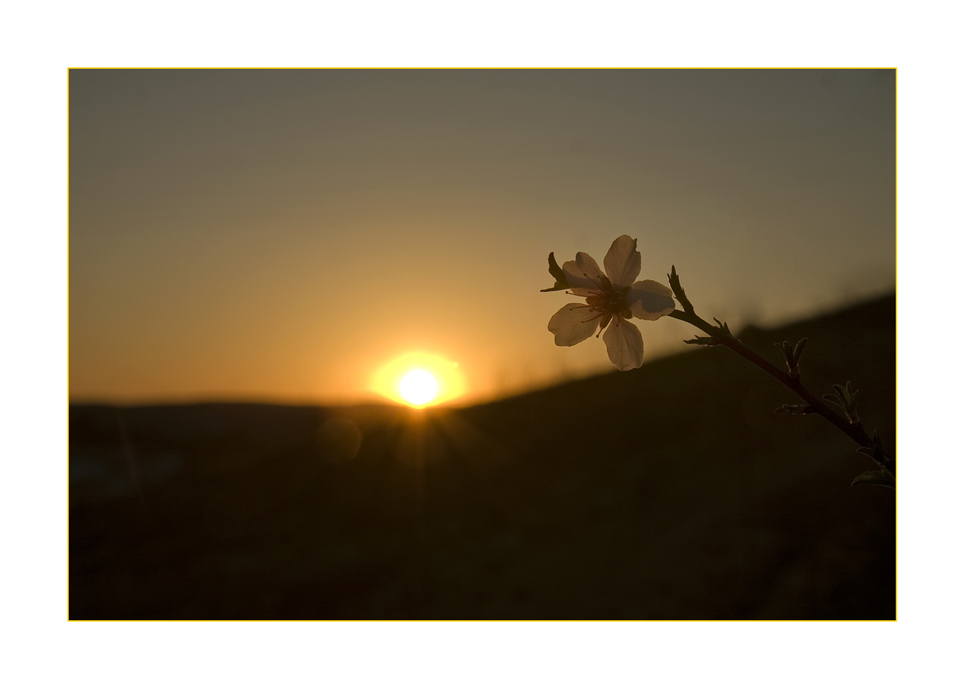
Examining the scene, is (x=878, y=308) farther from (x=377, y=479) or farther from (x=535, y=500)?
(x=377, y=479)

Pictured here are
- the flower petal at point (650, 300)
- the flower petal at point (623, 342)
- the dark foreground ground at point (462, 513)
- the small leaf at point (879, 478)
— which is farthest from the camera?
the dark foreground ground at point (462, 513)

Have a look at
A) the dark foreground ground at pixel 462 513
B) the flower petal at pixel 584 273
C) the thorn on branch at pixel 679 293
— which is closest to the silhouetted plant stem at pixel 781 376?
the thorn on branch at pixel 679 293

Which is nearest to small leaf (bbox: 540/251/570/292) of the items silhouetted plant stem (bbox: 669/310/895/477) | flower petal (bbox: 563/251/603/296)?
flower petal (bbox: 563/251/603/296)

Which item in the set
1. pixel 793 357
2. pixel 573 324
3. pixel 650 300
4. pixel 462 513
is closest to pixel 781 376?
pixel 793 357

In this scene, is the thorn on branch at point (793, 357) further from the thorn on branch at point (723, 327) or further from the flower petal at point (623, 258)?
the flower petal at point (623, 258)

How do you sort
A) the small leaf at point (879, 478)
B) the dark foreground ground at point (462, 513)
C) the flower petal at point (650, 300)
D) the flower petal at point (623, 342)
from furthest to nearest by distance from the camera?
the dark foreground ground at point (462, 513), the flower petal at point (623, 342), the flower petal at point (650, 300), the small leaf at point (879, 478)

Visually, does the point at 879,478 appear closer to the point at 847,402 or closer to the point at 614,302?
the point at 847,402
